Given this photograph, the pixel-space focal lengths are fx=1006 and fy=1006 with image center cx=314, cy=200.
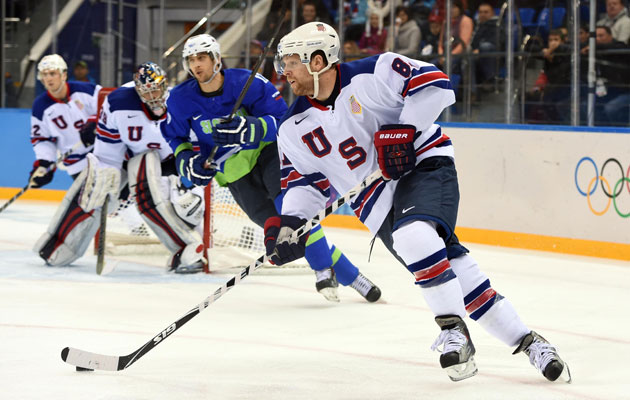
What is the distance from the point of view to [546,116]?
5906 millimetres

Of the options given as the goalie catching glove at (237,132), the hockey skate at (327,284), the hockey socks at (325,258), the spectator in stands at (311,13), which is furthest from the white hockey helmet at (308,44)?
the spectator in stands at (311,13)

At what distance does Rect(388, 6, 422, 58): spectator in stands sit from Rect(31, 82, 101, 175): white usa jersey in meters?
2.19

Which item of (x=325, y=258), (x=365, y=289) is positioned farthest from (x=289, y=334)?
(x=365, y=289)

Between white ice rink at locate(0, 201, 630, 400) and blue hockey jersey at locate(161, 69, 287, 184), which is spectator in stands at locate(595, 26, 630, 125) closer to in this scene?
white ice rink at locate(0, 201, 630, 400)

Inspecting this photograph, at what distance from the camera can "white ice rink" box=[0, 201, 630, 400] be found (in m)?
2.54

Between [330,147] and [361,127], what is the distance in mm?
100

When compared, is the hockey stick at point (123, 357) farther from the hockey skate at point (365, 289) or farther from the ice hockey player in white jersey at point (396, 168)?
the hockey skate at point (365, 289)

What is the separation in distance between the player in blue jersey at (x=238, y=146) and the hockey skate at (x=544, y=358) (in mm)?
1425

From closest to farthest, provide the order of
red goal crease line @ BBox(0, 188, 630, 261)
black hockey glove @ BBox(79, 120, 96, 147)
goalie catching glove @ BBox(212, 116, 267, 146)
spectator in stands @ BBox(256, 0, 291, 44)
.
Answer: goalie catching glove @ BBox(212, 116, 267, 146) → red goal crease line @ BBox(0, 188, 630, 261) → black hockey glove @ BBox(79, 120, 96, 147) → spectator in stands @ BBox(256, 0, 291, 44)

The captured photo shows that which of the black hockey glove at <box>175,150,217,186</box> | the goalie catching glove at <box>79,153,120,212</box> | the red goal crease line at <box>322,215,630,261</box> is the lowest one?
the red goal crease line at <box>322,215,630,261</box>

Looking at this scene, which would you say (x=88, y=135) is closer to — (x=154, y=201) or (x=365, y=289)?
(x=154, y=201)

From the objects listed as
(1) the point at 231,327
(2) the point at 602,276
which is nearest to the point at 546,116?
(2) the point at 602,276

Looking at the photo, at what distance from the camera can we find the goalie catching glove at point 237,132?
11.6ft

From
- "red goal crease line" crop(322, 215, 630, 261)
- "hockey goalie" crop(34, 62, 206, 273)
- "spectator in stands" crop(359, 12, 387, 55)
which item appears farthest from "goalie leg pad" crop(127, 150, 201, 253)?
"spectator in stands" crop(359, 12, 387, 55)
